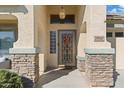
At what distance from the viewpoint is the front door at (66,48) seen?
52.4 ft

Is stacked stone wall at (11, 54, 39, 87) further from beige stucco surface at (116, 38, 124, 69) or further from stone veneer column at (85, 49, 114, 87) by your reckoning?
beige stucco surface at (116, 38, 124, 69)

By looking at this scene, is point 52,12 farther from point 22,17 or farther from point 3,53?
point 22,17

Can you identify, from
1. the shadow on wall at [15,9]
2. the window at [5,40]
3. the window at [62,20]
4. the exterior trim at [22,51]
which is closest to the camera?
the exterior trim at [22,51]

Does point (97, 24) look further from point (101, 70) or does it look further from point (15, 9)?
point (15, 9)

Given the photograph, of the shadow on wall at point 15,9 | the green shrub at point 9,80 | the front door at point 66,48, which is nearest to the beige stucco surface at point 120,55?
the front door at point 66,48

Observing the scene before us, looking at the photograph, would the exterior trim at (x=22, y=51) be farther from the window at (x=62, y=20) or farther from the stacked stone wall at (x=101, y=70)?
the window at (x=62, y=20)

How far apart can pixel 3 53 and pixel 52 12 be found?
4.21 m

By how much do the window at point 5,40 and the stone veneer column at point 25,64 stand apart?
5.17 metres

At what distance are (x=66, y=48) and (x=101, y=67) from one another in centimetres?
734

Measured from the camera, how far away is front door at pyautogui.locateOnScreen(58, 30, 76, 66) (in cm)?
1598

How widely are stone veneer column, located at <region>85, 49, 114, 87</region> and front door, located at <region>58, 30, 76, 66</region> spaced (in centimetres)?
704

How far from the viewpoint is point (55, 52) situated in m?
16.0

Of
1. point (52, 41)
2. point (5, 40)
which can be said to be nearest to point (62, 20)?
point (52, 41)

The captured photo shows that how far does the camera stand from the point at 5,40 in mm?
13992
